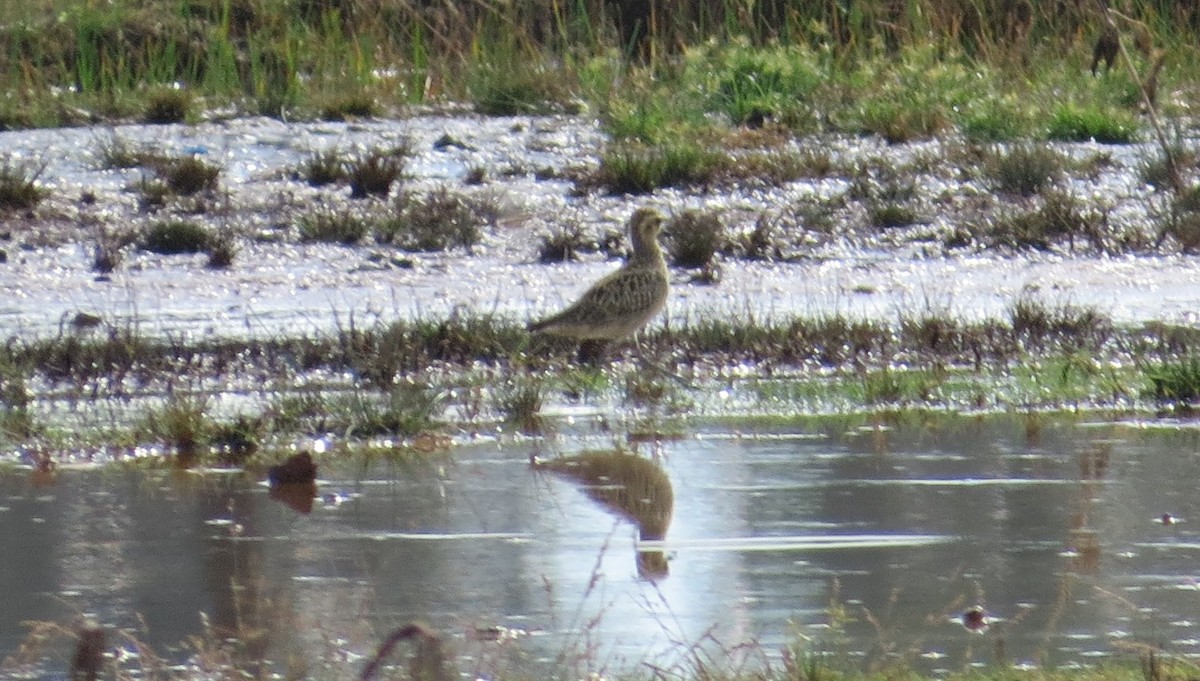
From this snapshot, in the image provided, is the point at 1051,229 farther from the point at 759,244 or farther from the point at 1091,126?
the point at 1091,126

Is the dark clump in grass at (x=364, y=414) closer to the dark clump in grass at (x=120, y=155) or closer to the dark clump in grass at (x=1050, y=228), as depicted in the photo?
the dark clump in grass at (x=1050, y=228)

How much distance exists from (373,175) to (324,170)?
0.44m

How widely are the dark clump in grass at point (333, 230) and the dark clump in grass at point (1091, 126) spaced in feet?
16.6

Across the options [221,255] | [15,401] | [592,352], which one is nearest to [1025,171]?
[592,352]

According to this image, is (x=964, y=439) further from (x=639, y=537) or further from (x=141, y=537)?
(x=141, y=537)

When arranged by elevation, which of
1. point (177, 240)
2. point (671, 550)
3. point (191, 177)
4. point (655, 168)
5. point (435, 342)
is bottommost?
point (671, 550)

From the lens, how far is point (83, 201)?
13.4 meters

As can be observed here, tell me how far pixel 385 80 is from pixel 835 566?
10.9 m

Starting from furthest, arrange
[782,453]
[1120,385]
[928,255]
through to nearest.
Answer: [928,255], [1120,385], [782,453]

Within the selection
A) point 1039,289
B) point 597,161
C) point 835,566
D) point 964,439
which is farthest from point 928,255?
point 835,566

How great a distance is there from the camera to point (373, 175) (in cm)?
1361

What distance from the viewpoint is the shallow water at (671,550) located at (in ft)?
17.5

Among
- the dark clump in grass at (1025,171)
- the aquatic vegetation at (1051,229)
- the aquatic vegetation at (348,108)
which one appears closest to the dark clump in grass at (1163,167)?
the dark clump in grass at (1025,171)

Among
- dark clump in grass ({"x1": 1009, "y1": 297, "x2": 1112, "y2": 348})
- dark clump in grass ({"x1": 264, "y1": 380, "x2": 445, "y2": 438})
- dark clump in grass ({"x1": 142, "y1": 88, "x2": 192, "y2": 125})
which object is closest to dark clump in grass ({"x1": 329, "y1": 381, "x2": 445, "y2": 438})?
dark clump in grass ({"x1": 264, "y1": 380, "x2": 445, "y2": 438})
